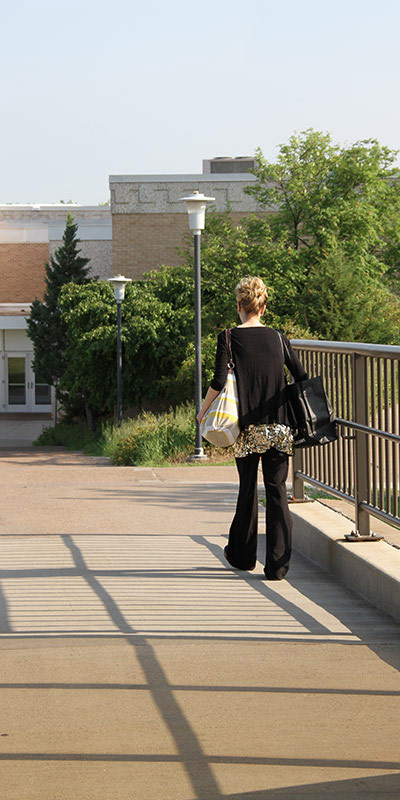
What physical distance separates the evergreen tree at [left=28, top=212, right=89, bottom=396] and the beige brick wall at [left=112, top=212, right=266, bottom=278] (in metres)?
1.59

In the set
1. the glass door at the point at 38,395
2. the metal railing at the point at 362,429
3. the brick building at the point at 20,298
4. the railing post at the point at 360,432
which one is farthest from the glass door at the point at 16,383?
the railing post at the point at 360,432

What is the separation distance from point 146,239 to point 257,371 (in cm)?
3182

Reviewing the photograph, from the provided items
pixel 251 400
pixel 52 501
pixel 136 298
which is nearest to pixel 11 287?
pixel 136 298

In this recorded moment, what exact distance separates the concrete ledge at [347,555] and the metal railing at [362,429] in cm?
22

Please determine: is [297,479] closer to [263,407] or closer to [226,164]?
[263,407]

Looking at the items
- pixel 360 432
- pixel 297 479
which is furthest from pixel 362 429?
pixel 297 479

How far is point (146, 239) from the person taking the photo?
123 ft

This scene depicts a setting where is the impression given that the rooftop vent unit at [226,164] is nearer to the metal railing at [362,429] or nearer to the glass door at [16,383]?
the glass door at [16,383]

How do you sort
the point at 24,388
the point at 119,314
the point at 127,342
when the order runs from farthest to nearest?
the point at 24,388, the point at 127,342, the point at 119,314

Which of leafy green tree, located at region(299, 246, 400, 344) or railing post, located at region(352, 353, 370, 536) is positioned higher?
leafy green tree, located at region(299, 246, 400, 344)

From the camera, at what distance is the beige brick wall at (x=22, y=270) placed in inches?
2004

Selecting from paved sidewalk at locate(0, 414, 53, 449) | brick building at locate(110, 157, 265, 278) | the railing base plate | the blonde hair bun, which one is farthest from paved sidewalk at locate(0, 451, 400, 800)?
brick building at locate(110, 157, 265, 278)

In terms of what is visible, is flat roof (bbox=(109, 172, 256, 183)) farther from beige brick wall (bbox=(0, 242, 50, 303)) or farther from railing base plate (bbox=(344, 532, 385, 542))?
railing base plate (bbox=(344, 532, 385, 542))

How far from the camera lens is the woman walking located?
6219 mm
